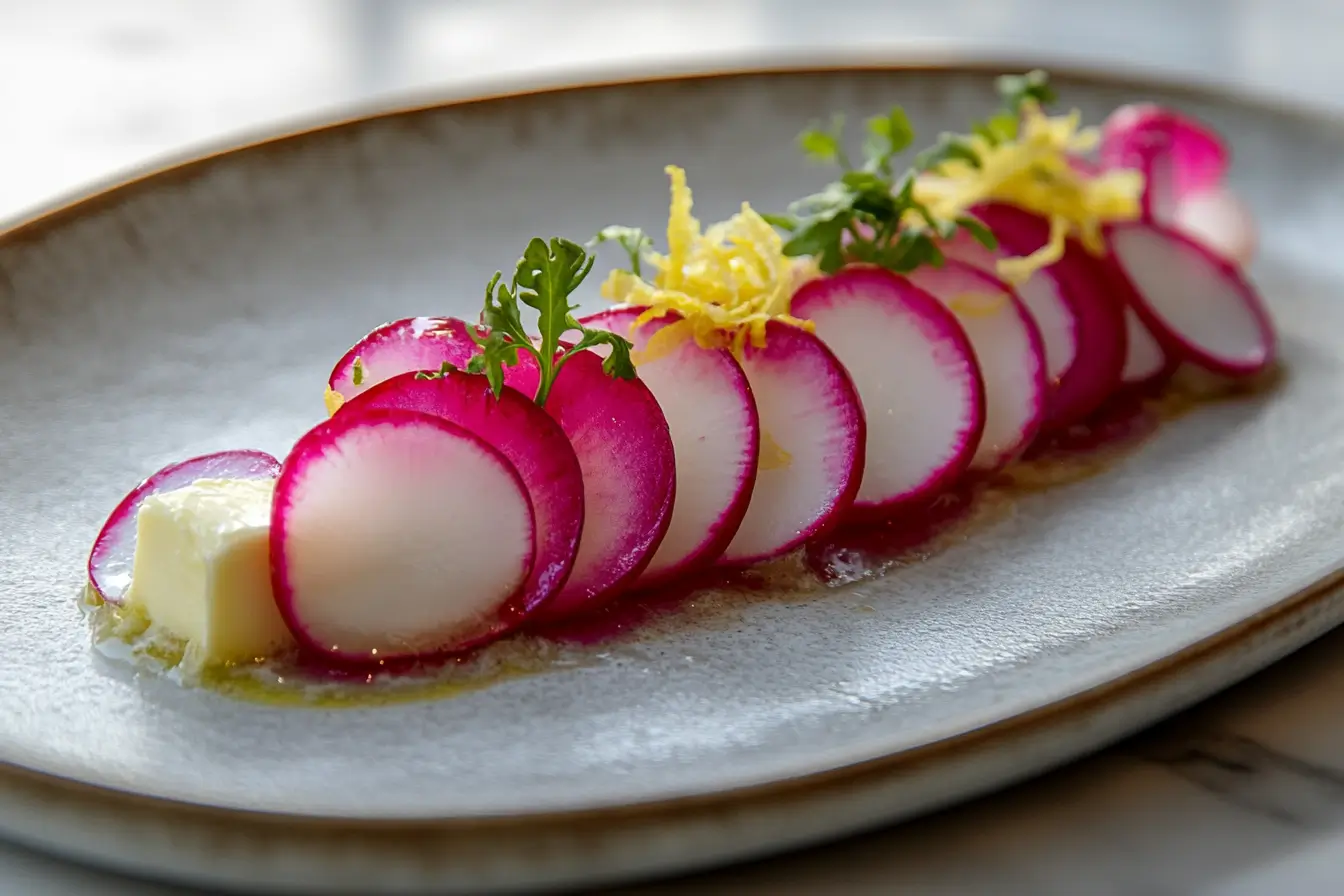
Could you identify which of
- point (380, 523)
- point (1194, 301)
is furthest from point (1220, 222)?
point (380, 523)

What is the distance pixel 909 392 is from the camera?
1.98 m

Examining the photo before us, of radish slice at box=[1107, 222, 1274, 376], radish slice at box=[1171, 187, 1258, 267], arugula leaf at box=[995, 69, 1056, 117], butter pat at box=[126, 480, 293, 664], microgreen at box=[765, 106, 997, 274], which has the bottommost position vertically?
butter pat at box=[126, 480, 293, 664]

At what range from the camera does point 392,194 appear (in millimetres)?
2799

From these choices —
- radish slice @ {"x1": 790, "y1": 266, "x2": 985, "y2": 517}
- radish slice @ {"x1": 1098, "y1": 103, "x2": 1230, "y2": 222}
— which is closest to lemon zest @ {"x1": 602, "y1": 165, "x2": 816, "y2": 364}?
radish slice @ {"x1": 790, "y1": 266, "x2": 985, "y2": 517}

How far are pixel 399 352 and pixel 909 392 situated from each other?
0.65 meters

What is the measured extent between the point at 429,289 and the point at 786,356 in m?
0.91

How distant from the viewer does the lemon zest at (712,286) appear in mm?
1849

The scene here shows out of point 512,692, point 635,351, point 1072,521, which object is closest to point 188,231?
point 635,351

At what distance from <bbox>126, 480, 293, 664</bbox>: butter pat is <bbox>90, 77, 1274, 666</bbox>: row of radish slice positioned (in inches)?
1.1

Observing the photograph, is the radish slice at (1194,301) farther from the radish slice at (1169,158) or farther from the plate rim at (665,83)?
the plate rim at (665,83)

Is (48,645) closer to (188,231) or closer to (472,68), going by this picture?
(188,231)

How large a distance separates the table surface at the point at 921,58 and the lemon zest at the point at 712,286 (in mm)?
671

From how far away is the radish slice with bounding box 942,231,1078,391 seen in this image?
2.20 meters

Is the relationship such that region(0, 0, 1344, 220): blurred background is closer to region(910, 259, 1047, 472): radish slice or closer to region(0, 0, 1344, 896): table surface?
region(0, 0, 1344, 896): table surface
